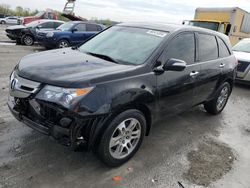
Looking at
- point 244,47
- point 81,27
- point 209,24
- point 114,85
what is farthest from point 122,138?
point 209,24

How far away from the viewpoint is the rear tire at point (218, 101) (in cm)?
496

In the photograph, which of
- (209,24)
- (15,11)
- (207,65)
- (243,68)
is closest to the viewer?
(207,65)

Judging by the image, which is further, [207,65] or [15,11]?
[15,11]

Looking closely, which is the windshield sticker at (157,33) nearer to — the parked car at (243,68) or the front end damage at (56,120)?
the front end damage at (56,120)

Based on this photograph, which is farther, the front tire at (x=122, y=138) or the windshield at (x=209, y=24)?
the windshield at (x=209, y=24)

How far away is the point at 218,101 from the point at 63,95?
3721mm

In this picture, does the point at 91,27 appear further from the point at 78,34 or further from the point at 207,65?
the point at 207,65

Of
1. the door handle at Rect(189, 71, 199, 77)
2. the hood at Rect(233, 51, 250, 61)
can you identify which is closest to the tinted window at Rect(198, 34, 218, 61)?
the door handle at Rect(189, 71, 199, 77)

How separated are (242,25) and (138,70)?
14452mm

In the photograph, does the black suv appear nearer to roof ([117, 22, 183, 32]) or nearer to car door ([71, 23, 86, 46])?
roof ([117, 22, 183, 32])

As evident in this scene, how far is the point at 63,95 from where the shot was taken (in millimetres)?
2518

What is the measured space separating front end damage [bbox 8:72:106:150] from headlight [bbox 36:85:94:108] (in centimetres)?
5

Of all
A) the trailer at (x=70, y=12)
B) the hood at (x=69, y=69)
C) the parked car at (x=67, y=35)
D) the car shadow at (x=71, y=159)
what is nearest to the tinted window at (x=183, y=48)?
the hood at (x=69, y=69)

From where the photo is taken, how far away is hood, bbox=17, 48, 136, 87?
2.59 metres
